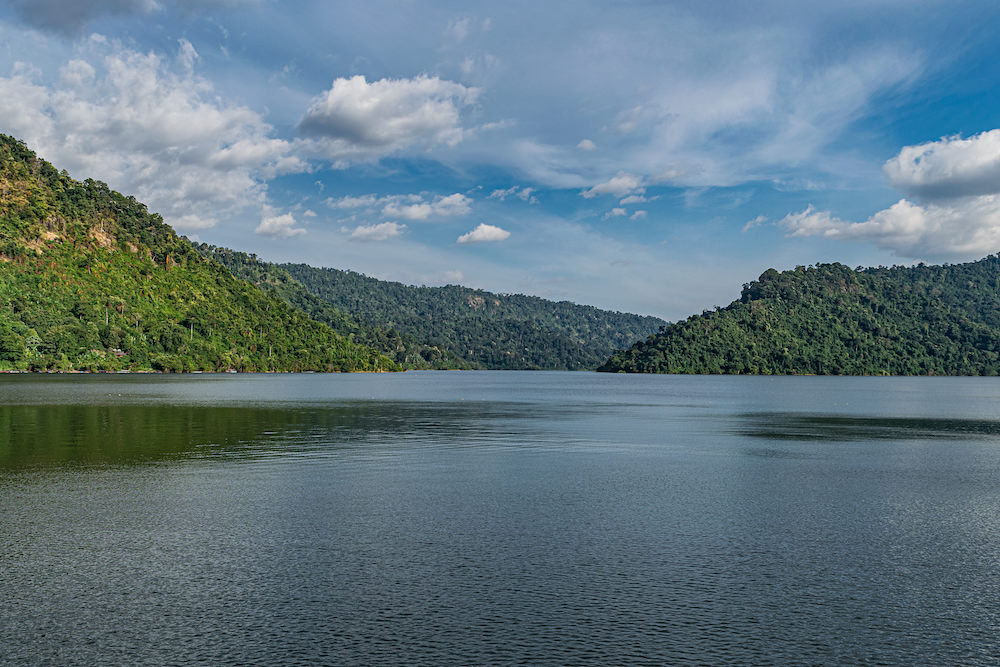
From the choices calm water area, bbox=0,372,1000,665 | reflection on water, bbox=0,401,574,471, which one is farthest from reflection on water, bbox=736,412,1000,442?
reflection on water, bbox=0,401,574,471

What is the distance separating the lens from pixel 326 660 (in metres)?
12.4

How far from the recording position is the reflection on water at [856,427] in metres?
58.5

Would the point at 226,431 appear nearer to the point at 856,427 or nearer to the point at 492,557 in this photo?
the point at 492,557

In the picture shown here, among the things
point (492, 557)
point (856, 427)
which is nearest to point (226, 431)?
point (492, 557)

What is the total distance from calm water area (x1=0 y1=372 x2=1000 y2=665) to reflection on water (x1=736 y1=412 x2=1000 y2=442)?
15.6m

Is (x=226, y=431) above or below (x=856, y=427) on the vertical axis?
above

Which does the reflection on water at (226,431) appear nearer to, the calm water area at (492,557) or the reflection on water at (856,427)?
the calm water area at (492,557)

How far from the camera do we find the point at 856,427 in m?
68.3

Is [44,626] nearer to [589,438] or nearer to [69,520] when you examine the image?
[69,520]

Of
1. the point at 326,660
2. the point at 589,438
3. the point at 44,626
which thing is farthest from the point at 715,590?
the point at 589,438

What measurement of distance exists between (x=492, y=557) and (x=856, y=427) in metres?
59.4

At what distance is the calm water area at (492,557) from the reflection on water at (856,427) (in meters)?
15.6

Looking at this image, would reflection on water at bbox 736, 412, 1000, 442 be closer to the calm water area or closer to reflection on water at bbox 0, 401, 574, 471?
the calm water area

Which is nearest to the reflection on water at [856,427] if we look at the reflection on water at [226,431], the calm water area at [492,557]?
the calm water area at [492,557]
